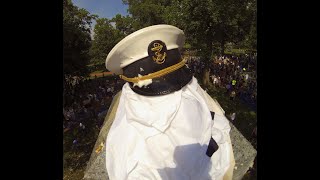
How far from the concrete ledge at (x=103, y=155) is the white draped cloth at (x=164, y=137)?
1.04 ft

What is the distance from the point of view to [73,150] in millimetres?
2340

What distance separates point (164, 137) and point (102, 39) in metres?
0.89

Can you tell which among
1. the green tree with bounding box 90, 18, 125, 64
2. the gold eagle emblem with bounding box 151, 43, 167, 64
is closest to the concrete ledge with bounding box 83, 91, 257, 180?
the green tree with bounding box 90, 18, 125, 64

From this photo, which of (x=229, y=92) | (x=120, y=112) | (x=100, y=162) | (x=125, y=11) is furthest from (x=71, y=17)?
(x=229, y=92)

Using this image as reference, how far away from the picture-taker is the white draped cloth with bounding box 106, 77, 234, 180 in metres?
1.76

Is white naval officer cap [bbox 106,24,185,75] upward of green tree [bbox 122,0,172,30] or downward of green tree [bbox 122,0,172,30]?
downward

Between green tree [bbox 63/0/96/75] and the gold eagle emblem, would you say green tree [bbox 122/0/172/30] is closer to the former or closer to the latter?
green tree [bbox 63/0/96/75]

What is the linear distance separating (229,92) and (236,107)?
0.12 m

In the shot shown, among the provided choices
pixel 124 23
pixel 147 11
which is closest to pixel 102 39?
pixel 124 23

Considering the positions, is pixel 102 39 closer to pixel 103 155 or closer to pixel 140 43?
pixel 140 43

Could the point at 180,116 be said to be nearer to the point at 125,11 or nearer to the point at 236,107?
the point at 236,107

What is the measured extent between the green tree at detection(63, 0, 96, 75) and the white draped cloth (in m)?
0.63

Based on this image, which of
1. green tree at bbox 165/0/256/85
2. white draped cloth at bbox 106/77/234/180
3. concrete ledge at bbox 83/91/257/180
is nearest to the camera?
white draped cloth at bbox 106/77/234/180

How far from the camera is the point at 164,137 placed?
1.76m
